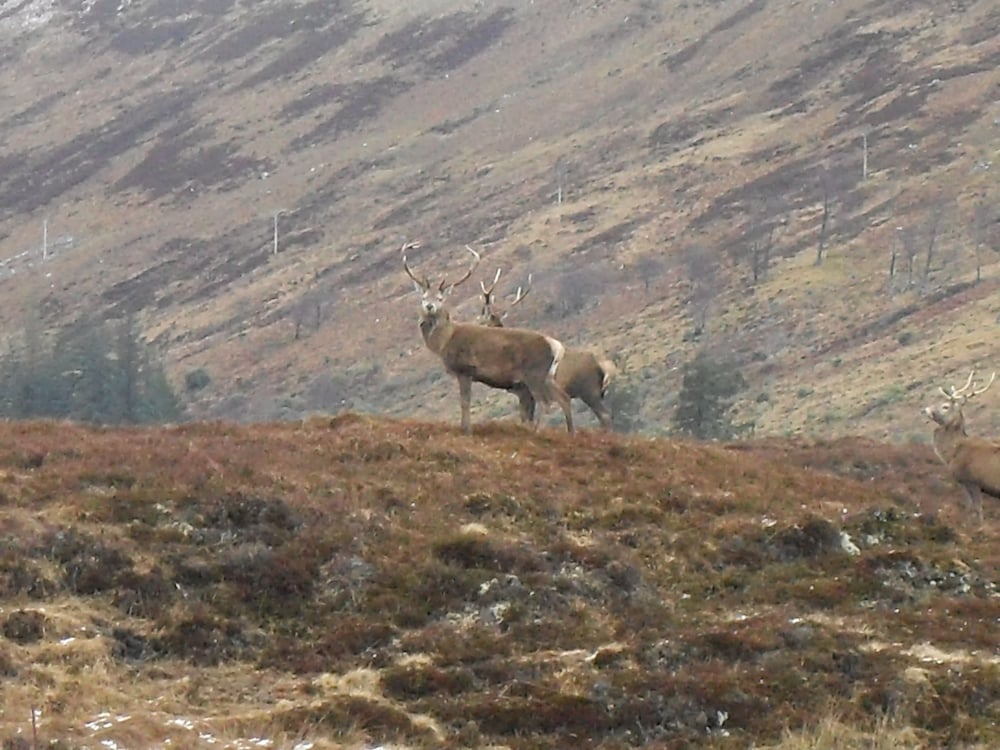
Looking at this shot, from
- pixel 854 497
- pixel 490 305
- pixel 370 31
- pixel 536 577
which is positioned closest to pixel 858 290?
pixel 490 305

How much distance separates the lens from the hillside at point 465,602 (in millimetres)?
10828

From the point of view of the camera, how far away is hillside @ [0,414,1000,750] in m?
10.8

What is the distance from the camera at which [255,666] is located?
38.8ft

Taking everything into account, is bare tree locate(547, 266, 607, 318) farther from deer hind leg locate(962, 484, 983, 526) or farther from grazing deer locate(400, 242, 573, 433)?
deer hind leg locate(962, 484, 983, 526)

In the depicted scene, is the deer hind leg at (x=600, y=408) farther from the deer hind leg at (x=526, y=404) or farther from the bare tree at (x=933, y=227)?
the bare tree at (x=933, y=227)

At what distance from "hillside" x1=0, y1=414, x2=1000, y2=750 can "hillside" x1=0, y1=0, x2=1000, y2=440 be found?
39252mm

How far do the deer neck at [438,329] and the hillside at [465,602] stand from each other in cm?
287

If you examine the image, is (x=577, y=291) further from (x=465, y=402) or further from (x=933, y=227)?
(x=465, y=402)

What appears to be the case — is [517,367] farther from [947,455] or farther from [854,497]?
[947,455]

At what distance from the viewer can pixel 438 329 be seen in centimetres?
2009

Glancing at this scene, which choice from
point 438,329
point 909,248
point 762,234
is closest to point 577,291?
point 762,234

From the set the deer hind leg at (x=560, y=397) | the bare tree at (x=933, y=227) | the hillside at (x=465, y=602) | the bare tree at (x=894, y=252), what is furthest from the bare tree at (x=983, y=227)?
the hillside at (x=465, y=602)

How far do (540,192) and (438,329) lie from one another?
89.7 m

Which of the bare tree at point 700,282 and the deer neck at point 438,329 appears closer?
the deer neck at point 438,329
